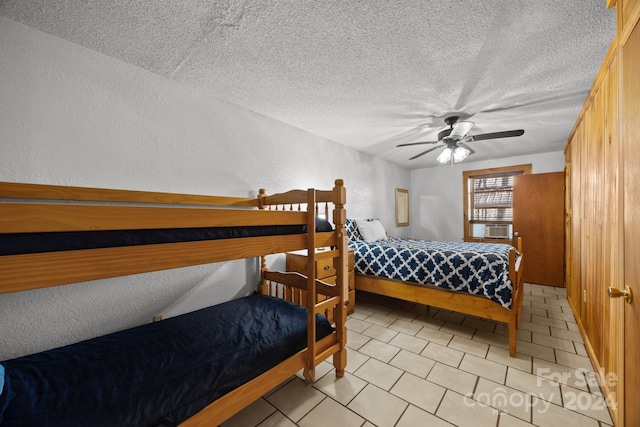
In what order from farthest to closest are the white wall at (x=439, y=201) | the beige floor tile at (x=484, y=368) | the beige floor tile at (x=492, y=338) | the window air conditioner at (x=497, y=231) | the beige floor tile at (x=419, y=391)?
the white wall at (x=439, y=201)
the window air conditioner at (x=497, y=231)
the beige floor tile at (x=492, y=338)
the beige floor tile at (x=484, y=368)
the beige floor tile at (x=419, y=391)

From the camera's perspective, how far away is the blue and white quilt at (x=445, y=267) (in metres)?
2.19

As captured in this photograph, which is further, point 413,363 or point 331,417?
point 413,363

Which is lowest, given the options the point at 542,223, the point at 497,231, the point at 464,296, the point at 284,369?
the point at 284,369

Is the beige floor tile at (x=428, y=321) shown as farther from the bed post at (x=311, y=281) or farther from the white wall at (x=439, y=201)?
the white wall at (x=439, y=201)

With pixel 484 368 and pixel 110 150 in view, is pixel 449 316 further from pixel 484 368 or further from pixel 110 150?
pixel 110 150

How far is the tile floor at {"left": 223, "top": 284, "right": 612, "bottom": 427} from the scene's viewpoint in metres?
1.46

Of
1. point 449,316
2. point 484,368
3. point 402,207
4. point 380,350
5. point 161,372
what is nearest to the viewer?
point 161,372

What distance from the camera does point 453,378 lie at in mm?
1786

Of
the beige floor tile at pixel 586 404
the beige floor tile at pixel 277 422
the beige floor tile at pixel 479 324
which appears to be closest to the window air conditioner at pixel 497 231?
the beige floor tile at pixel 479 324

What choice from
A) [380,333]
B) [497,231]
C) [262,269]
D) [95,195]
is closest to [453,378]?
[380,333]

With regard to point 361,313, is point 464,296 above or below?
above

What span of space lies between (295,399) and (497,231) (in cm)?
483

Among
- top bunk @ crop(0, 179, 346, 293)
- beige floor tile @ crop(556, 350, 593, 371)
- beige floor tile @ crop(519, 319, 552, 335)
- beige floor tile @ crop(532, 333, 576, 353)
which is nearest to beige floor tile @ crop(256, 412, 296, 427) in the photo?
top bunk @ crop(0, 179, 346, 293)

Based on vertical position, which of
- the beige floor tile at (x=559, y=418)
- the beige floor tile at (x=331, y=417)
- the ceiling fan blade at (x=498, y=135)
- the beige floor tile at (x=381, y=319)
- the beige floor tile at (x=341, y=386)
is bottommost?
the beige floor tile at (x=331, y=417)
